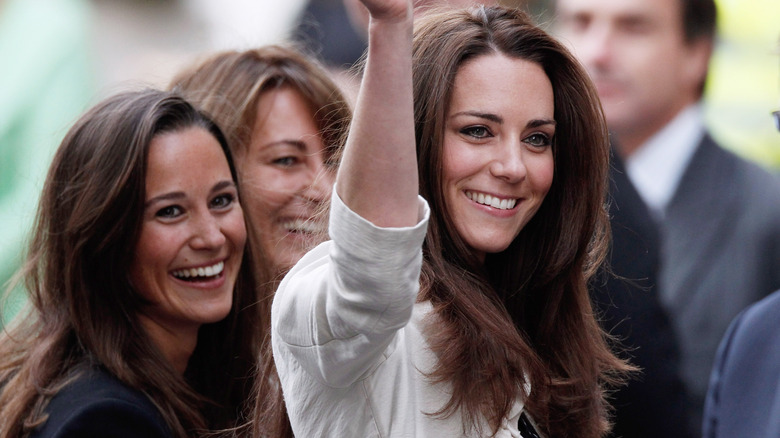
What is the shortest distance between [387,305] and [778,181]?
2.95 metres

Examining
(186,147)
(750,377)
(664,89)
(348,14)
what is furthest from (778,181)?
(186,147)

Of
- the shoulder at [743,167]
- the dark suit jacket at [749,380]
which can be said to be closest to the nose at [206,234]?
the dark suit jacket at [749,380]

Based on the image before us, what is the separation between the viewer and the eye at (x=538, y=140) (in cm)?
239

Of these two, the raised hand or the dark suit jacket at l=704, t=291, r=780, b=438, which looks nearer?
the raised hand

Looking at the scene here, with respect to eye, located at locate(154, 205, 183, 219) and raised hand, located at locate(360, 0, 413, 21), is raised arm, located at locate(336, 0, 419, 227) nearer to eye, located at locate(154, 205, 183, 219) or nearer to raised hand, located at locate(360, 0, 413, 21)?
raised hand, located at locate(360, 0, 413, 21)

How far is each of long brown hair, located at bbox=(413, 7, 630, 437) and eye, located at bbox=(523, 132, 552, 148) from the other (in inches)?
3.8

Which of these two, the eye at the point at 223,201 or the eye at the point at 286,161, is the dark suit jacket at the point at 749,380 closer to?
the eye at the point at 223,201

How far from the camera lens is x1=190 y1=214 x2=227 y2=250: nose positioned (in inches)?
126

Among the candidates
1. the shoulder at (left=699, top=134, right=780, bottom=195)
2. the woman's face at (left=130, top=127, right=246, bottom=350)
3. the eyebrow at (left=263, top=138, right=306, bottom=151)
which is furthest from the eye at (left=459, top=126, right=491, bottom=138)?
the shoulder at (left=699, top=134, right=780, bottom=195)

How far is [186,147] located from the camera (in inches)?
127

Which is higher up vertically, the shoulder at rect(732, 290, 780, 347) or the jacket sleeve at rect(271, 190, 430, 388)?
the jacket sleeve at rect(271, 190, 430, 388)

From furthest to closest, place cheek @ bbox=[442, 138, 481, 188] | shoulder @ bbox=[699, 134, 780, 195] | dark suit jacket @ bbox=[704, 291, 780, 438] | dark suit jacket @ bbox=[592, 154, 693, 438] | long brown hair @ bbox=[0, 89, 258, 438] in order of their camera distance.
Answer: shoulder @ bbox=[699, 134, 780, 195] < dark suit jacket @ bbox=[592, 154, 693, 438] < long brown hair @ bbox=[0, 89, 258, 438] < dark suit jacket @ bbox=[704, 291, 780, 438] < cheek @ bbox=[442, 138, 481, 188]

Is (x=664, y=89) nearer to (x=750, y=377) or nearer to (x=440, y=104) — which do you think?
(x=750, y=377)

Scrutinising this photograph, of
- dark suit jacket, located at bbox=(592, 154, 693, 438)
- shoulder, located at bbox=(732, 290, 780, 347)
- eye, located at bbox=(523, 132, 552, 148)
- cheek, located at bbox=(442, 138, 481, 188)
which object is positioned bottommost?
dark suit jacket, located at bbox=(592, 154, 693, 438)
